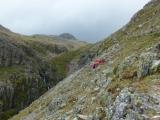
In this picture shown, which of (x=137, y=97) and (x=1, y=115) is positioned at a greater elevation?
(x=137, y=97)

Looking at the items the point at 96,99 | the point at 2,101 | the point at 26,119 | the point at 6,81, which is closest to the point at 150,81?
the point at 96,99

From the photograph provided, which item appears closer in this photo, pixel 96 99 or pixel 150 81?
pixel 150 81

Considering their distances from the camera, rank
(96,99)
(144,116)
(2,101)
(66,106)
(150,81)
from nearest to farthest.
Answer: (144,116)
(150,81)
(96,99)
(66,106)
(2,101)

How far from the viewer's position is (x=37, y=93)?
197000 millimetres

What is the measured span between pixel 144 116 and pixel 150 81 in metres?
6.89

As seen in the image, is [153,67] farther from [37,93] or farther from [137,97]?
[37,93]

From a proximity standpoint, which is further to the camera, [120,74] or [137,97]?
[120,74]

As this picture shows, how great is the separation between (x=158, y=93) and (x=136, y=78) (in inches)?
249

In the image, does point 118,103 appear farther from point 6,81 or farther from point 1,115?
point 6,81

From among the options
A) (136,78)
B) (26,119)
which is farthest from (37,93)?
(136,78)

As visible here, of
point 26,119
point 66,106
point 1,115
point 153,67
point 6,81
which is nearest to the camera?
point 153,67

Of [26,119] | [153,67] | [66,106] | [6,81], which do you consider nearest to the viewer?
[153,67]

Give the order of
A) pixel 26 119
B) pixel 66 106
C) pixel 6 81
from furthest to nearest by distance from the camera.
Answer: pixel 6 81 < pixel 26 119 < pixel 66 106

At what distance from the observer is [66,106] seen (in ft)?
158
